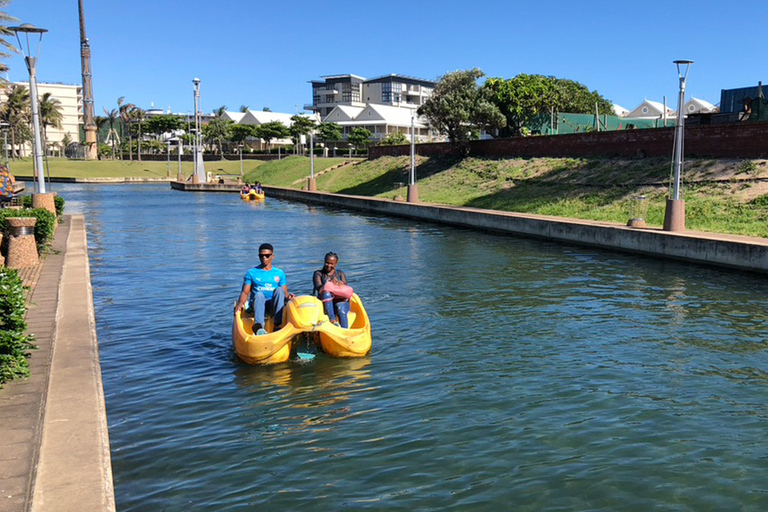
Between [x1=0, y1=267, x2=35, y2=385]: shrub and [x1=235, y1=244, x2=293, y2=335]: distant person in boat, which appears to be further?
[x1=235, y1=244, x2=293, y2=335]: distant person in boat

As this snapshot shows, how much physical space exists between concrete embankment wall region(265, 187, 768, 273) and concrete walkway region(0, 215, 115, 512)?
16.7 meters

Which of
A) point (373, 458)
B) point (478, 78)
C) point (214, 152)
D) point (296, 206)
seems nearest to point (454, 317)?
point (373, 458)

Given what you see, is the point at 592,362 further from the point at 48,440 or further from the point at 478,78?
the point at 478,78

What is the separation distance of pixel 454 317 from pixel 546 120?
1776 inches

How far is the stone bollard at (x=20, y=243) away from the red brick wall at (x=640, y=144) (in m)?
27.2

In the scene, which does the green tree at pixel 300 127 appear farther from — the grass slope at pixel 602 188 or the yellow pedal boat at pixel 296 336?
the yellow pedal boat at pixel 296 336

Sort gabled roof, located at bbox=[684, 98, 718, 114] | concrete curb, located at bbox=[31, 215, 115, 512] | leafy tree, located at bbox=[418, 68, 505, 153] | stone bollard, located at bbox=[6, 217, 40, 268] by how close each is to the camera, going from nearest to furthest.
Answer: concrete curb, located at bbox=[31, 215, 115, 512] → stone bollard, located at bbox=[6, 217, 40, 268] → leafy tree, located at bbox=[418, 68, 505, 153] → gabled roof, located at bbox=[684, 98, 718, 114]

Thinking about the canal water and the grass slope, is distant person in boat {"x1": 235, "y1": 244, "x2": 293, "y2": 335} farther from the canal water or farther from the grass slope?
the grass slope

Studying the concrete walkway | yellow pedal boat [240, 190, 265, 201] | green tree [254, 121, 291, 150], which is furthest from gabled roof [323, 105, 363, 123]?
the concrete walkway

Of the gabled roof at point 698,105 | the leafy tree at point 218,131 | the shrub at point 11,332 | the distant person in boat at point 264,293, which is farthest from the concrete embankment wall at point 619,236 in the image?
the leafy tree at point 218,131

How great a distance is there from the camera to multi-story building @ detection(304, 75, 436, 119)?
156m

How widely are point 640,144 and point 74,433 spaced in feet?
112

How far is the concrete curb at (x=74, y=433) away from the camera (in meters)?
5.51

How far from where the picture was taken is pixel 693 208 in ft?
90.0
